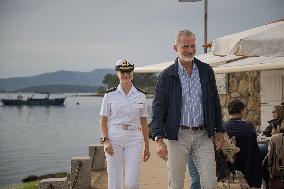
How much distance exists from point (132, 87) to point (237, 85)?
810 cm

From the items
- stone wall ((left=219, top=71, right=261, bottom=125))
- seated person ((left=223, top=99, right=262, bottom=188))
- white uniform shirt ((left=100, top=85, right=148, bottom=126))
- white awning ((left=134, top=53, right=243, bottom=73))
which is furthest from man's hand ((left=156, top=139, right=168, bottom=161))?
stone wall ((left=219, top=71, right=261, bottom=125))

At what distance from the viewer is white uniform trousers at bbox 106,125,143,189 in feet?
14.9

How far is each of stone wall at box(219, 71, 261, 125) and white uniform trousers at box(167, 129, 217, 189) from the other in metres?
7.84

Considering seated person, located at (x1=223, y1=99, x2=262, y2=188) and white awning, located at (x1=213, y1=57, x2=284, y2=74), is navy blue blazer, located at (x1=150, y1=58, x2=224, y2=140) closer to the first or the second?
seated person, located at (x1=223, y1=99, x2=262, y2=188)

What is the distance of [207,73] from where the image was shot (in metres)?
4.25

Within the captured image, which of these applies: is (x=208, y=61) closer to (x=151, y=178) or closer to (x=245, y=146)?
(x=151, y=178)

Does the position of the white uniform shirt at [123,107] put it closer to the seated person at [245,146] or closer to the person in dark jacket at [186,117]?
the person in dark jacket at [186,117]

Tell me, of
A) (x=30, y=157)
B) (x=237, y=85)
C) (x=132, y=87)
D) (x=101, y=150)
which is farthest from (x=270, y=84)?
(x=30, y=157)

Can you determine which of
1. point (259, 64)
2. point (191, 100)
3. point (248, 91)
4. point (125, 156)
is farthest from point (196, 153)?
point (248, 91)

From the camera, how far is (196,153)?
4.14 meters

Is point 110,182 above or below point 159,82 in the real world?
below

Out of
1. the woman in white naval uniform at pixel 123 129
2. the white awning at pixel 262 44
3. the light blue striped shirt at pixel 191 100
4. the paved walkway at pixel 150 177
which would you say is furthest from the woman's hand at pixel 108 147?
the paved walkway at pixel 150 177

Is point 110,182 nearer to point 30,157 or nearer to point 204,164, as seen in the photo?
point 204,164

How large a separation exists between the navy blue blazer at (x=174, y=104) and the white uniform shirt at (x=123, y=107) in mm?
478
